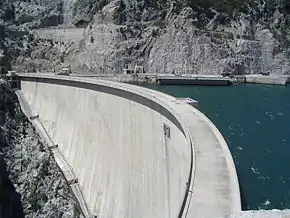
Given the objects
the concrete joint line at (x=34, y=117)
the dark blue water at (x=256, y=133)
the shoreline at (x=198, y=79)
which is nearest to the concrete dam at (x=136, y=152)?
the concrete joint line at (x=34, y=117)

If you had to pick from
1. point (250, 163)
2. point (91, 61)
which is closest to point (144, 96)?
point (250, 163)

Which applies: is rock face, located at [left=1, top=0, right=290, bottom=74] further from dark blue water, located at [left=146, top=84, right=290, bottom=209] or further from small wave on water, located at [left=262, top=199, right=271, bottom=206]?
small wave on water, located at [left=262, top=199, right=271, bottom=206]

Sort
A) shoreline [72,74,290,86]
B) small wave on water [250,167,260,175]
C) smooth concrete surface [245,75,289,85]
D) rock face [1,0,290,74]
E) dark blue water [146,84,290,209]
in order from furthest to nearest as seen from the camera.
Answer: rock face [1,0,290,74] < shoreline [72,74,290,86] < smooth concrete surface [245,75,289,85] < small wave on water [250,167,260,175] < dark blue water [146,84,290,209]

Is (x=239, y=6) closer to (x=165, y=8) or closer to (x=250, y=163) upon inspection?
(x=165, y=8)

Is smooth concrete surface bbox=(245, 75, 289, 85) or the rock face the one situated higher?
the rock face

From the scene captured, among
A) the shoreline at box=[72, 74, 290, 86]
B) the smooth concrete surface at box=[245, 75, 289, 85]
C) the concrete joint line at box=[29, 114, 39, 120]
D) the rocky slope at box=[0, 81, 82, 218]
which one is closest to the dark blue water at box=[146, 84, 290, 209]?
the shoreline at box=[72, 74, 290, 86]

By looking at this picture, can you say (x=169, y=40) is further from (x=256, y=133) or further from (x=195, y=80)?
(x=256, y=133)

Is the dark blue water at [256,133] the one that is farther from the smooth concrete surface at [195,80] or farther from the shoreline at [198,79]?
the shoreline at [198,79]
